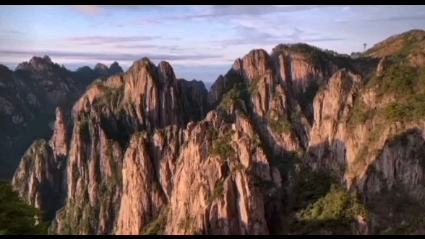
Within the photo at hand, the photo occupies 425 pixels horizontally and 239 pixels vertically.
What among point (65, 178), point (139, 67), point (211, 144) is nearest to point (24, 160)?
point (65, 178)

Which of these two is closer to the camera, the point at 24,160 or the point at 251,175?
the point at 251,175

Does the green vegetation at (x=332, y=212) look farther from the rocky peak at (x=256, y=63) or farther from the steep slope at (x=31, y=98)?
the steep slope at (x=31, y=98)

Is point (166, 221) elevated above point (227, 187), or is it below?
below

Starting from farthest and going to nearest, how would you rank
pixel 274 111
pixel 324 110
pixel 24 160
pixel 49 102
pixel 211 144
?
pixel 49 102, pixel 24 160, pixel 274 111, pixel 324 110, pixel 211 144

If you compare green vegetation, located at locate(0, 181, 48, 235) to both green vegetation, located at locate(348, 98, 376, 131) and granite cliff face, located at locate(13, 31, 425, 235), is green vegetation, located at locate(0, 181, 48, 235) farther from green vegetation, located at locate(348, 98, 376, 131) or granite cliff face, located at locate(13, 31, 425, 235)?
green vegetation, located at locate(348, 98, 376, 131)

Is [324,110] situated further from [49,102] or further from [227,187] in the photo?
[49,102]
